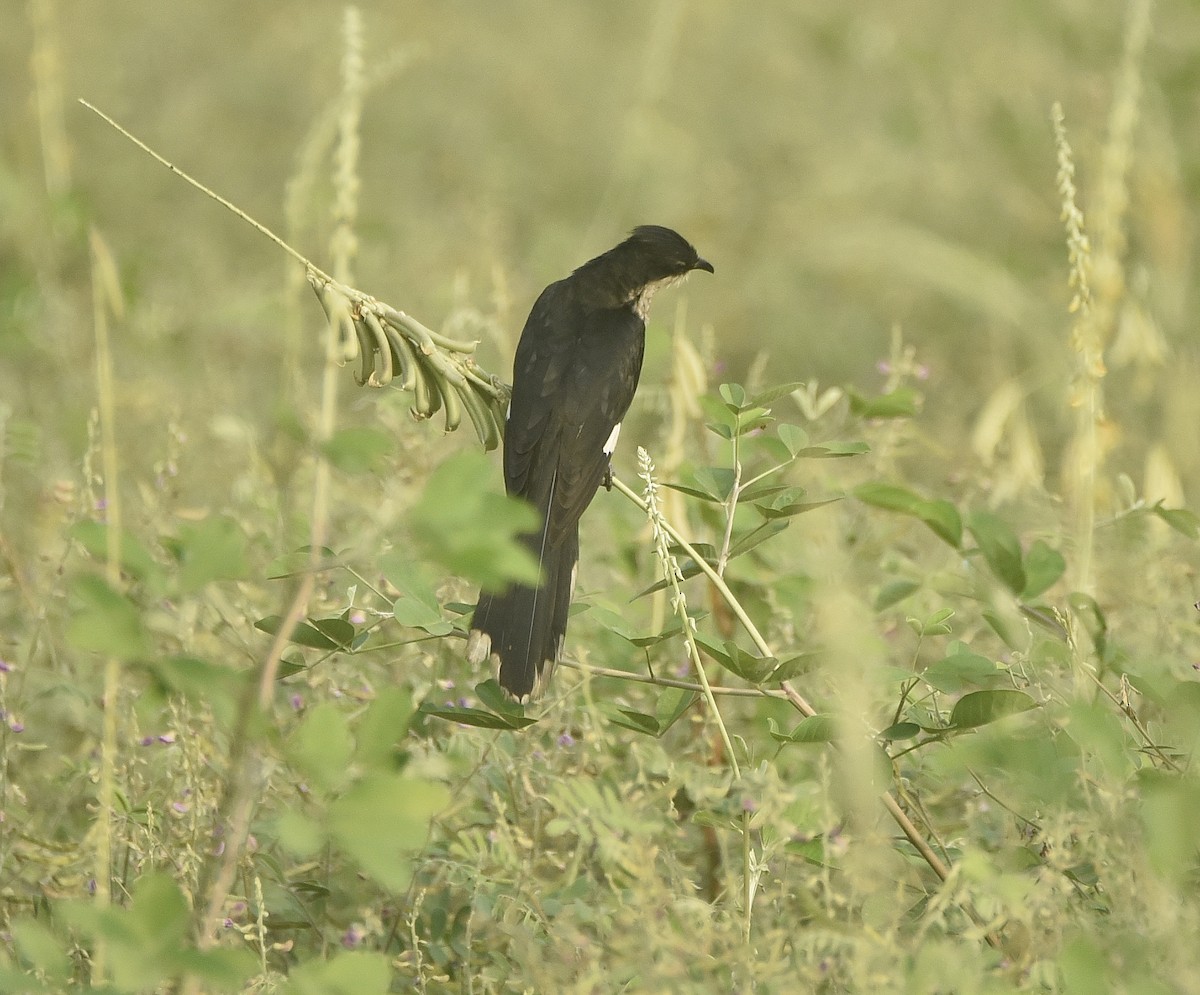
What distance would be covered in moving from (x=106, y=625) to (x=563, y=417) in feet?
7.15

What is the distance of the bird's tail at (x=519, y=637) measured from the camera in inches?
117

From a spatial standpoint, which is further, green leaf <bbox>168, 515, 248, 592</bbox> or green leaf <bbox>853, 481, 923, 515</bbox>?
green leaf <bbox>853, 481, 923, 515</bbox>

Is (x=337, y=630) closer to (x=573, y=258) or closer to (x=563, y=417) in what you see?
(x=563, y=417)

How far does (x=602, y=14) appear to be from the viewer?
12414 millimetres

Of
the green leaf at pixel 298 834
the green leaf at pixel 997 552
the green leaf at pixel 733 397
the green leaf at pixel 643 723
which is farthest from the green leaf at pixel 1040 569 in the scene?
the green leaf at pixel 298 834

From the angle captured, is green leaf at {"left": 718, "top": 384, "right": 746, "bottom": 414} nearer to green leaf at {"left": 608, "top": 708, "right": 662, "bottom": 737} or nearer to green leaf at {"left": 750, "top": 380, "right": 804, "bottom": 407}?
green leaf at {"left": 750, "top": 380, "right": 804, "bottom": 407}

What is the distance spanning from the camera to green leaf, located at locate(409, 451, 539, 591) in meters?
1.72

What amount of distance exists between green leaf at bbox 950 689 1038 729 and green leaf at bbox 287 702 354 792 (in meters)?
1.20

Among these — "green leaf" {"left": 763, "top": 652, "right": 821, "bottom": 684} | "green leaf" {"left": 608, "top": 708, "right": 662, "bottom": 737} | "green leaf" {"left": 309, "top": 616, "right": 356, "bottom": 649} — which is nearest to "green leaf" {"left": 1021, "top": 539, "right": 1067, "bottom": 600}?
"green leaf" {"left": 763, "top": 652, "right": 821, "bottom": 684}

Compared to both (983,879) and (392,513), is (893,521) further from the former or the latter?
(392,513)

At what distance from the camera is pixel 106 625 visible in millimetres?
1757

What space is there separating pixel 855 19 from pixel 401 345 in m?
9.11

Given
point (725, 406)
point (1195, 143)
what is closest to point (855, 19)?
point (1195, 143)

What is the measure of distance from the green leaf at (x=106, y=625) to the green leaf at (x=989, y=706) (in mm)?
1478
